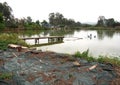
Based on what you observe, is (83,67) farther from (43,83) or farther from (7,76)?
(7,76)

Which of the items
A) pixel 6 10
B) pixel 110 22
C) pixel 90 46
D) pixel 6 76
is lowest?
pixel 90 46

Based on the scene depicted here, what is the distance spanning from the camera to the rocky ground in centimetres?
507

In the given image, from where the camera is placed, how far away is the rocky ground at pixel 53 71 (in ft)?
16.6

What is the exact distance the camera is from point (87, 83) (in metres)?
4.99

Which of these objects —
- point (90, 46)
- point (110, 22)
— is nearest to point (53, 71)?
point (90, 46)

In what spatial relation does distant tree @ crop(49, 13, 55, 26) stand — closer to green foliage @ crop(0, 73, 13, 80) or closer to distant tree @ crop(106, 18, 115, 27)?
distant tree @ crop(106, 18, 115, 27)

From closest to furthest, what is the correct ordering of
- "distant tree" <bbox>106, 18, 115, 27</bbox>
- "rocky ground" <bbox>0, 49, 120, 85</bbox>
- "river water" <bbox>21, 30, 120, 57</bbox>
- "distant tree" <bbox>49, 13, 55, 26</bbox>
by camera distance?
"rocky ground" <bbox>0, 49, 120, 85</bbox> → "river water" <bbox>21, 30, 120, 57</bbox> → "distant tree" <bbox>106, 18, 115, 27</bbox> → "distant tree" <bbox>49, 13, 55, 26</bbox>

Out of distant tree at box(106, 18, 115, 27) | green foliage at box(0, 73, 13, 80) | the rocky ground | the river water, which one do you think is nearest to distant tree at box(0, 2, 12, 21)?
the river water

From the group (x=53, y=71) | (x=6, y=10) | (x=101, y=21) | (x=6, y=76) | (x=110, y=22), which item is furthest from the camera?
(x=101, y=21)

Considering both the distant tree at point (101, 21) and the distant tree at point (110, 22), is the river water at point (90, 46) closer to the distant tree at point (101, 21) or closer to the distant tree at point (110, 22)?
the distant tree at point (110, 22)

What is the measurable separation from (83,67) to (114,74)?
31.0 inches

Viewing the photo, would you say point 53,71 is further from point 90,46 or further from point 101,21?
point 101,21

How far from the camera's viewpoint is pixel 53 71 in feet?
18.3

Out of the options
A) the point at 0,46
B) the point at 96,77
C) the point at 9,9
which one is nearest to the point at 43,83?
the point at 96,77
